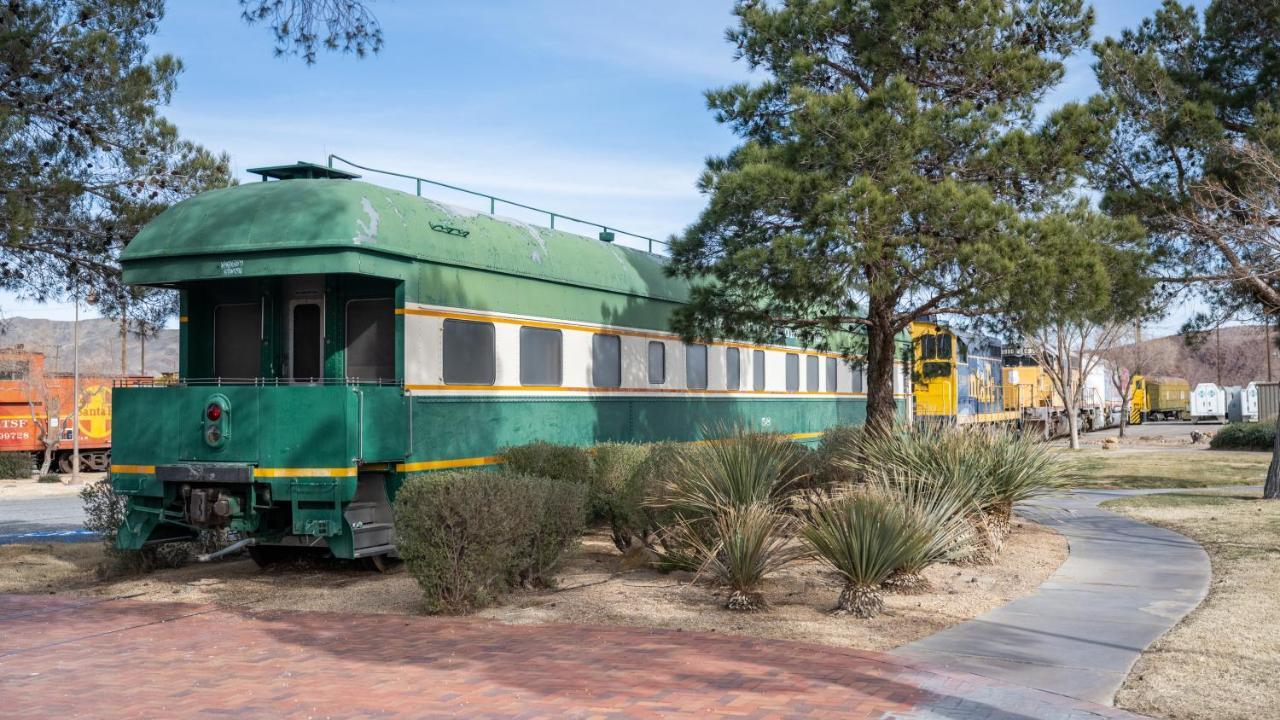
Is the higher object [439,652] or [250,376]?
[250,376]

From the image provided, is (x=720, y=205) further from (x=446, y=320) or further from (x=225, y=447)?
(x=225, y=447)

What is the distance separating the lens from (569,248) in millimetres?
14984

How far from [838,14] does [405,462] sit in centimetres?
814

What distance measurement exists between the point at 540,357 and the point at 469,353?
4.94 ft

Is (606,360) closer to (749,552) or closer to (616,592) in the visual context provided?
(616,592)

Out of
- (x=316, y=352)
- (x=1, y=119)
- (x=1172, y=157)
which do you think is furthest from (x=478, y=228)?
(x=1172, y=157)

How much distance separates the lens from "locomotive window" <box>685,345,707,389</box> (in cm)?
1739

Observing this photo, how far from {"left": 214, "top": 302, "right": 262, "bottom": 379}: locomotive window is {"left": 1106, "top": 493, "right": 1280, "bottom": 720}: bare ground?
9.02 m

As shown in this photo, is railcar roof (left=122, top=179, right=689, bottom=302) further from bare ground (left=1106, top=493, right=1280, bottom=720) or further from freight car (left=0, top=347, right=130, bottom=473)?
freight car (left=0, top=347, right=130, bottom=473)

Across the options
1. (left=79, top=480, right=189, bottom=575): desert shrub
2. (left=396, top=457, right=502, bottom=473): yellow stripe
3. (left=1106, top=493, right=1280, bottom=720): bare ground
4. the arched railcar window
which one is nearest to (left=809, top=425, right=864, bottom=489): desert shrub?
(left=396, top=457, right=502, bottom=473): yellow stripe

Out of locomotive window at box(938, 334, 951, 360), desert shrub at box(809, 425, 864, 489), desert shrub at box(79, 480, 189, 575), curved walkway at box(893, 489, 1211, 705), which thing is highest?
locomotive window at box(938, 334, 951, 360)

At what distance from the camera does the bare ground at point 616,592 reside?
30.2 feet

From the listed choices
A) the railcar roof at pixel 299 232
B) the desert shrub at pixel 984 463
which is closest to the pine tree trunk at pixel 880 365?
the desert shrub at pixel 984 463

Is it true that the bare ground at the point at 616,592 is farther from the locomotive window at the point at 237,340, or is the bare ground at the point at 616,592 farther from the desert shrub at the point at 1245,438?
the desert shrub at the point at 1245,438
